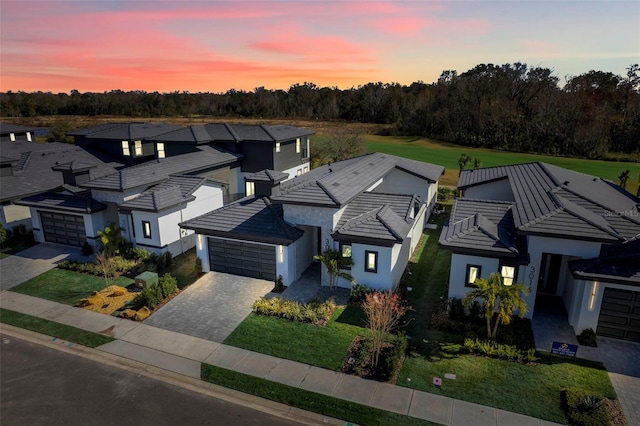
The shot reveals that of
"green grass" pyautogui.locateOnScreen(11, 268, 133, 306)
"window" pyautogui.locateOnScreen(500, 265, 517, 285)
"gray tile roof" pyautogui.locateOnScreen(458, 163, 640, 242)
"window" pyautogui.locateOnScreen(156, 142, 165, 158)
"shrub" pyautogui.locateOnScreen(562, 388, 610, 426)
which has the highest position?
"window" pyautogui.locateOnScreen(156, 142, 165, 158)

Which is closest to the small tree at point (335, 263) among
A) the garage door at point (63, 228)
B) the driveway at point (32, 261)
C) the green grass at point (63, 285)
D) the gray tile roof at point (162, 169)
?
the green grass at point (63, 285)

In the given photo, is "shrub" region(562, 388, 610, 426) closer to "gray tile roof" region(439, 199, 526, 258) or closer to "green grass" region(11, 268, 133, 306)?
"gray tile roof" region(439, 199, 526, 258)

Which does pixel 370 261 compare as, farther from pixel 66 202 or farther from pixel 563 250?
pixel 66 202

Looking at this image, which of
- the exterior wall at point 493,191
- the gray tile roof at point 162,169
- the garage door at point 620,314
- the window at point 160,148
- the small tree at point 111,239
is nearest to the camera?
the garage door at point 620,314

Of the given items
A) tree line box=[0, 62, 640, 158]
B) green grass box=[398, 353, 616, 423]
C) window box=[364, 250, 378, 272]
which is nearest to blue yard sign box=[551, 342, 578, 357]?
green grass box=[398, 353, 616, 423]

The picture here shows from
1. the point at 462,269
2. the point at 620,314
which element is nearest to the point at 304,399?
the point at 462,269

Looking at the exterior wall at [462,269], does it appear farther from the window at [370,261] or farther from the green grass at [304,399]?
the green grass at [304,399]

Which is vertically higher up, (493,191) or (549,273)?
(493,191)
